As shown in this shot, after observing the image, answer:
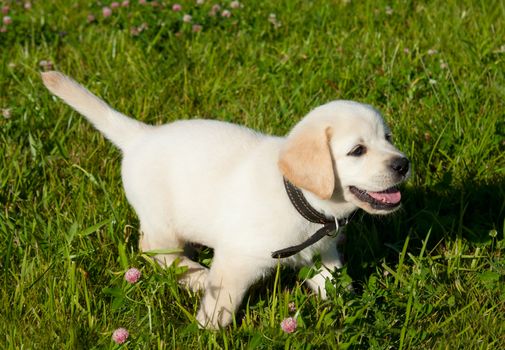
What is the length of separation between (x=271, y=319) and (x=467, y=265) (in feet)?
3.44

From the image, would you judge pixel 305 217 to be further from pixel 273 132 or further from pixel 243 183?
pixel 273 132

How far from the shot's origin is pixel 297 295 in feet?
9.44

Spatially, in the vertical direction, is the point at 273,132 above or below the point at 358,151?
below

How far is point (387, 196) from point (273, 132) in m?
1.41

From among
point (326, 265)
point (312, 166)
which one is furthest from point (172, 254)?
point (312, 166)

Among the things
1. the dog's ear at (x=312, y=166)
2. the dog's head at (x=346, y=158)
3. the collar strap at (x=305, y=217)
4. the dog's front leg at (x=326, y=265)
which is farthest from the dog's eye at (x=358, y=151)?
the dog's front leg at (x=326, y=265)

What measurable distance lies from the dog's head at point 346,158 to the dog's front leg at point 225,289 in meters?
0.46

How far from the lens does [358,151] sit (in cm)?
270

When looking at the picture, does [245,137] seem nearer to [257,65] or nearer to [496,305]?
[496,305]

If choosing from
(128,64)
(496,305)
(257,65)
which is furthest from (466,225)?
(128,64)

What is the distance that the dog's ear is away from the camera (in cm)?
256

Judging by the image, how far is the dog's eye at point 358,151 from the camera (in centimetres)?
268

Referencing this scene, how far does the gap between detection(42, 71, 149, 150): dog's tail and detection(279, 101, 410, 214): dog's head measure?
0.93 meters

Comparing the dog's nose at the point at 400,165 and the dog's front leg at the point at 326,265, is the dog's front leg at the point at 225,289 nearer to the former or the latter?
the dog's front leg at the point at 326,265
